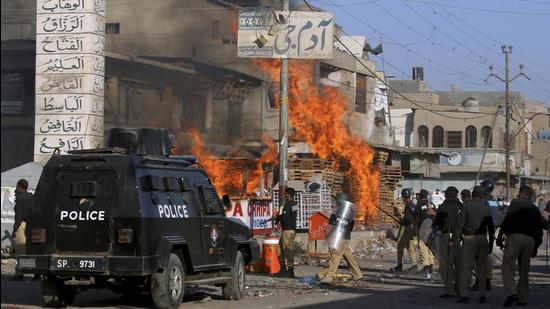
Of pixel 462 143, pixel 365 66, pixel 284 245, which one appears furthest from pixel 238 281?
pixel 462 143

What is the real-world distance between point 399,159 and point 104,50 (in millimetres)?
27963

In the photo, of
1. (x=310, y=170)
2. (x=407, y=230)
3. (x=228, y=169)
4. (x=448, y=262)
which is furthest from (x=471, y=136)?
(x=448, y=262)

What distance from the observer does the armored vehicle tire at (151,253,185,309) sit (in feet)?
39.7

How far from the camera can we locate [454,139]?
77.4 m

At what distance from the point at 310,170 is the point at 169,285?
2415cm

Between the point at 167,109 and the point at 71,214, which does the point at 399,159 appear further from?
the point at 71,214

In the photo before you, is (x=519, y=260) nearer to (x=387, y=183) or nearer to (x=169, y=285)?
(x=169, y=285)

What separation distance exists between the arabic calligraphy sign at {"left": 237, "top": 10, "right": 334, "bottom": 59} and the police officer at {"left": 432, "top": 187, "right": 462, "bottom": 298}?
10393 mm

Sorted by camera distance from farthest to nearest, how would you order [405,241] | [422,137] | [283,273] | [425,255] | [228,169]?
[422,137], [228,169], [405,241], [425,255], [283,273]

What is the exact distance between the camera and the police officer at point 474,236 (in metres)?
14.1

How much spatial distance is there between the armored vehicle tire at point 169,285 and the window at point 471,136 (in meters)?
65.9

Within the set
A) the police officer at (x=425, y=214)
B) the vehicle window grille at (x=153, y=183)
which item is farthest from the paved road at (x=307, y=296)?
the vehicle window grille at (x=153, y=183)

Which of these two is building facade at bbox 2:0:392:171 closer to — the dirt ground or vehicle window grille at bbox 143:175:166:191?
the dirt ground

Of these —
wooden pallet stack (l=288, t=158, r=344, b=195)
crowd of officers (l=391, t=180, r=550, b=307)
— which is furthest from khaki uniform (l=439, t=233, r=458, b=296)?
wooden pallet stack (l=288, t=158, r=344, b=195)
